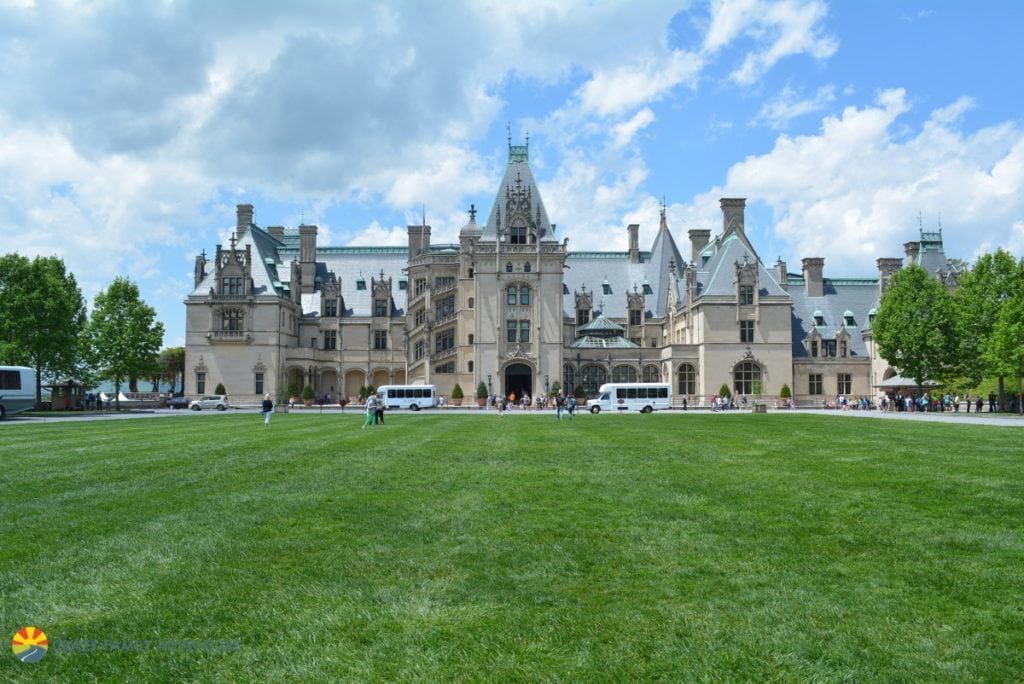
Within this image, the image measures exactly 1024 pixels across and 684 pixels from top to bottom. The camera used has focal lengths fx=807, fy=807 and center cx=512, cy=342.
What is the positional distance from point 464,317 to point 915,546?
229ft

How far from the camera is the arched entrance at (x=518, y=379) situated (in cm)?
7744

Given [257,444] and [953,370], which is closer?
[257,444]

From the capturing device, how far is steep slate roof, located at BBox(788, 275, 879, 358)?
274ft

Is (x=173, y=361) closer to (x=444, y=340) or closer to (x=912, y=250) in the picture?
(x=444, y=340)

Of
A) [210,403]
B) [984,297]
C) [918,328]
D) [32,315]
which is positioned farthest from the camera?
[210,403]

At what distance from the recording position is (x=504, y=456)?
68.5ft

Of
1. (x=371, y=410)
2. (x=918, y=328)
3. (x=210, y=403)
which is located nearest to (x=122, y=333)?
(x=210, y=403)

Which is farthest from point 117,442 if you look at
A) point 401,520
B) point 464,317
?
point 464,317

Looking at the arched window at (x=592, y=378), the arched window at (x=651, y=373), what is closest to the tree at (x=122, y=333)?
the arched window at (x=592, y=378)

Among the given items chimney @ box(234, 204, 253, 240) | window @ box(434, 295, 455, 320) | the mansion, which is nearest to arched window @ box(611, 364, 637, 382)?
the mansion

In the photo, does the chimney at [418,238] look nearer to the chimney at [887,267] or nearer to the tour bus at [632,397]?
the tour bus at [632,397]

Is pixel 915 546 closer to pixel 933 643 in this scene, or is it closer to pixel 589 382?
pixel 933 643

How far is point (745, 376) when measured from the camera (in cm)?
7912

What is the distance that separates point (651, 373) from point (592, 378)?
20.6 feet
